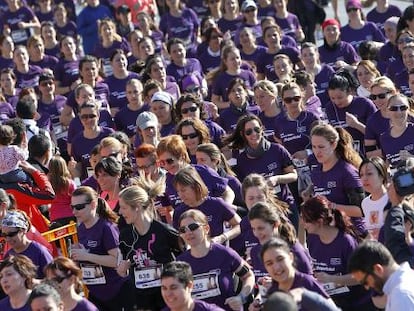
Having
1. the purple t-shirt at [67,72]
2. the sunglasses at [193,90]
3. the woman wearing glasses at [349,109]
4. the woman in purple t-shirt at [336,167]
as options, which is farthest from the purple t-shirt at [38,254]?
the purple t-shirt at [67,72]

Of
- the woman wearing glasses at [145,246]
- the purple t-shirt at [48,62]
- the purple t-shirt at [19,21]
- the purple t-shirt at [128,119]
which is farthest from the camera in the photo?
the purple t-shirt at [19,21]

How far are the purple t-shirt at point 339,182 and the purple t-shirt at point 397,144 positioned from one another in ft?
3.50

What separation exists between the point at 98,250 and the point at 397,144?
9.90 ft

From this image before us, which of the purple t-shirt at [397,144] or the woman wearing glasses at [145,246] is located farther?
the purple t-shirt at [397,144]

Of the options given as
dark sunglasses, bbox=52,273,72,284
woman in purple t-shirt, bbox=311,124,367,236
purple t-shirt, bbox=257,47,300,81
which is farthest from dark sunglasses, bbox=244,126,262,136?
purple t-shirt, bbox=257,47,300,81

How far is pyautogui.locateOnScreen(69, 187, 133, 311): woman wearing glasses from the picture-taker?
33.4 ft

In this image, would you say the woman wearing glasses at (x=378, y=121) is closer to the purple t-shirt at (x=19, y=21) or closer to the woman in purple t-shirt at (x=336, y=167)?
the woman in purple t-shirt at (x=336, y=167)

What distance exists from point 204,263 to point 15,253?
145 cm

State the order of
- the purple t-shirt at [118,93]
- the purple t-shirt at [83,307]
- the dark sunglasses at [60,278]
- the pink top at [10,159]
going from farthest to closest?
the purple t-shirt at [118,93]
the pink top at [10,159]
the dark sunglasses at [60,278]
the purple t-shirt at [83,307]

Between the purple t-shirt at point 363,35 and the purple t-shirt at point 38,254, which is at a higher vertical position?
the purple t-shirt at point 363,35

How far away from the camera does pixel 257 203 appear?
9312 mm

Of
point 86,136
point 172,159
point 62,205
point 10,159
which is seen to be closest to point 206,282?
point 172,159

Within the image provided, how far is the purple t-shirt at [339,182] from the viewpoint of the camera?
10.6m

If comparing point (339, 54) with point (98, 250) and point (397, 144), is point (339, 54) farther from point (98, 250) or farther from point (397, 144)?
point (98, 250)
